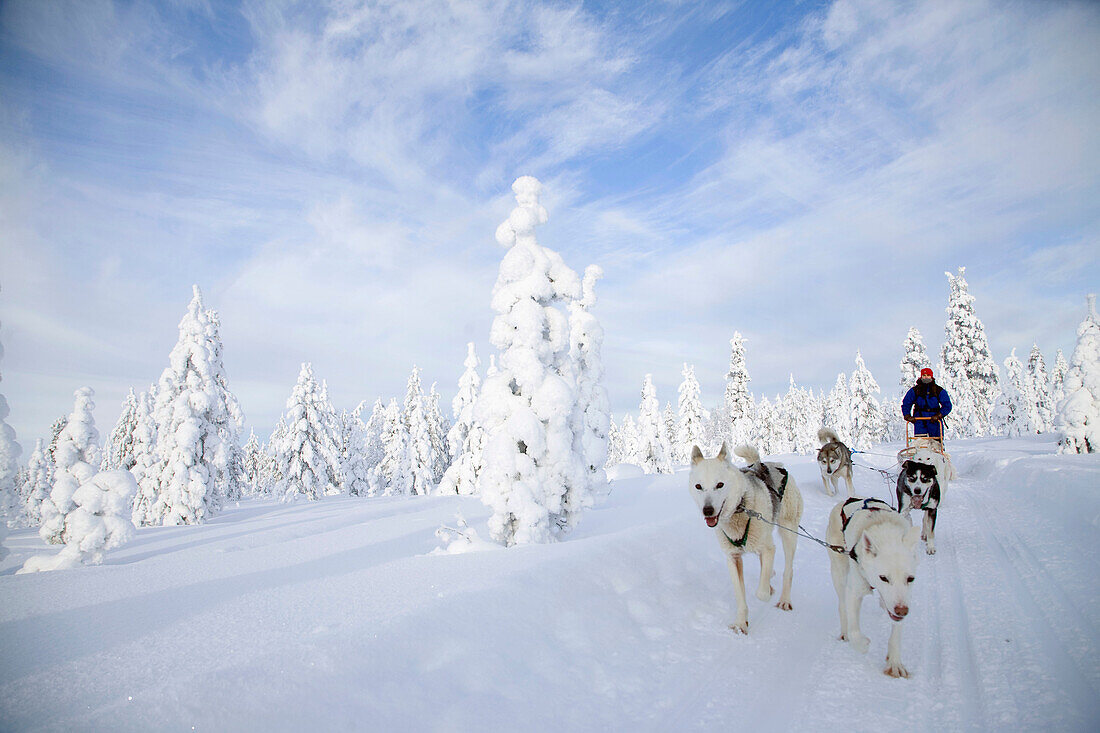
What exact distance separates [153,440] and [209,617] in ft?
147

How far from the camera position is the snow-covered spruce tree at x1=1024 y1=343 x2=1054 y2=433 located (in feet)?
185

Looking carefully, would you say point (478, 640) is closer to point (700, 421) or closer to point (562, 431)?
point (562, 431)

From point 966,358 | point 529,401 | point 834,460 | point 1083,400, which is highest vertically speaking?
point 966,358

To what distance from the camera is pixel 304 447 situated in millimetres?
42156

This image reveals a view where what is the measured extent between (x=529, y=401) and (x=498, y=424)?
98cm

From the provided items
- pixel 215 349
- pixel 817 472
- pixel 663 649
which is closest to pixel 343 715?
pixel 663 649

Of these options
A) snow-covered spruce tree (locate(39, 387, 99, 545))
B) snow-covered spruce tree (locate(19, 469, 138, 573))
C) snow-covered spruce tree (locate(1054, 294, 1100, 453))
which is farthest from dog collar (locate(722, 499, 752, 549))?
snow-covered spruce tree (locate(1054, 294, 1100, 453))

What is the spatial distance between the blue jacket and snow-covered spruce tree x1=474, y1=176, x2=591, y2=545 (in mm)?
7424

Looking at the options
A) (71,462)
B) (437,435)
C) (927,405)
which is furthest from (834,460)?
(437,435)

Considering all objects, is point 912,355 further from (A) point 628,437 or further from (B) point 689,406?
(A) point 628,437

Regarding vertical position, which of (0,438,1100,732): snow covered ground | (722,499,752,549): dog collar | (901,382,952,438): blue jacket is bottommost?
(0,438,1100,732): snow covered ground

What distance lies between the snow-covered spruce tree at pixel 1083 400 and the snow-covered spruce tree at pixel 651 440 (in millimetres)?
24647

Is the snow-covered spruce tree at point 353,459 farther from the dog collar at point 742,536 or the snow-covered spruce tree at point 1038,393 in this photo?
the snow-covered spruce tree at point 1038,393

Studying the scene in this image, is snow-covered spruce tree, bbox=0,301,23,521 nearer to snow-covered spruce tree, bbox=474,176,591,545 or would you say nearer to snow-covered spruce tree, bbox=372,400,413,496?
snow-covered spruce tree, bbox=474,176,591,545
